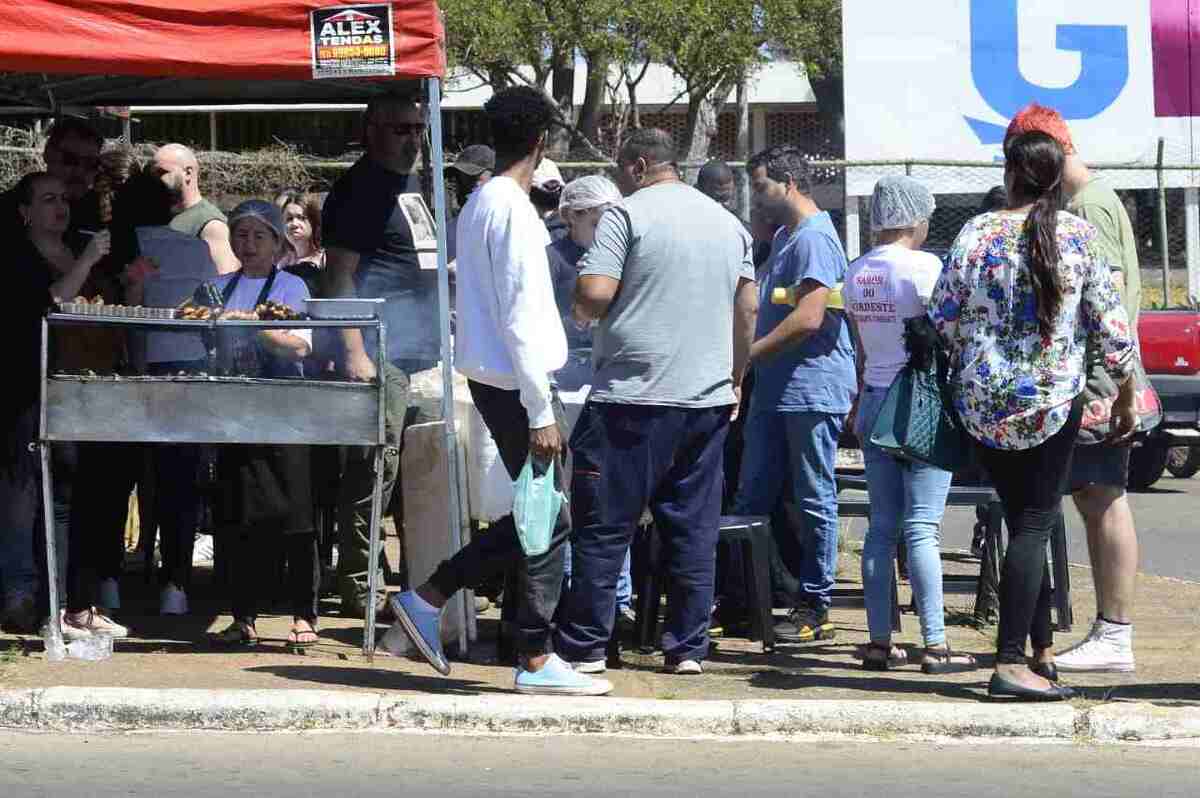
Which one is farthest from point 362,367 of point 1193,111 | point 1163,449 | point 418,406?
point 1193,111

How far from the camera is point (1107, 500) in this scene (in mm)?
6613

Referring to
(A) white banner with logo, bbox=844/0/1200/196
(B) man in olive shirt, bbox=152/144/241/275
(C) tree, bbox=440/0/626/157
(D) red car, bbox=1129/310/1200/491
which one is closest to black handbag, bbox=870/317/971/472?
(B) man in olive shirt, bbox=152/144/241/275

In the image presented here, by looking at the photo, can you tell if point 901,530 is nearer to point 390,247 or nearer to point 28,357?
point 390,247

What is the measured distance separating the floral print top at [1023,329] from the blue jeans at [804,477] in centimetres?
131

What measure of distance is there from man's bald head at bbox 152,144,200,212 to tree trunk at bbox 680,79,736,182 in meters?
25.5

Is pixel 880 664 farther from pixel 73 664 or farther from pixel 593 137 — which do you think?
pixel 593 137

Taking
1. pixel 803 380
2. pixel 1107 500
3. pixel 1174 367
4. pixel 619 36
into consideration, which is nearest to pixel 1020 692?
pixel 1107 500

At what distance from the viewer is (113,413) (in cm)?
657

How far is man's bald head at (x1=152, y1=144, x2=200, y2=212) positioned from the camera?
8195 millimetres

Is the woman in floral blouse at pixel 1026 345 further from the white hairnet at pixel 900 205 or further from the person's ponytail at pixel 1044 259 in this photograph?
the white hairnet at pixel 900 205

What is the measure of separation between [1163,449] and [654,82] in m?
33.9

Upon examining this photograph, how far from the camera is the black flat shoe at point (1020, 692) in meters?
6.05

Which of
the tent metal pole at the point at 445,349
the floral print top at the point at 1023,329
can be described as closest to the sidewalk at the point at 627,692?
the tent metal pole at the point at 445,349

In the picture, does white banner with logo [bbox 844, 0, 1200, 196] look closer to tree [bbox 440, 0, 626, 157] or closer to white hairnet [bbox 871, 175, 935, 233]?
tree [bbox 440, 0, 626, 157]
